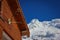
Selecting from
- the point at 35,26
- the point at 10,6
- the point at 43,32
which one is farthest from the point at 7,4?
the point at 35,26

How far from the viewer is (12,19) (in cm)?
718

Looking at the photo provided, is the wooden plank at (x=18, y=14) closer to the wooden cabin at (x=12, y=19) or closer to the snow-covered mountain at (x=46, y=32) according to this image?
the wooden cabin at (x=12, y=19)

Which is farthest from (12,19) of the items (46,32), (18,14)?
(46,32)

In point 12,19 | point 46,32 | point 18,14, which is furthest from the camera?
point 46,32

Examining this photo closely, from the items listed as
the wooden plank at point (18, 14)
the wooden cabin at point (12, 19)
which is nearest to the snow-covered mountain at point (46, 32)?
the wooden plank at point (18, 14)

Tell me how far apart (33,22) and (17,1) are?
85180mm

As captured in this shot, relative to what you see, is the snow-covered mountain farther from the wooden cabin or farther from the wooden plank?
the wooden cabin

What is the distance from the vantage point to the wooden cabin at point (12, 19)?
5835mm

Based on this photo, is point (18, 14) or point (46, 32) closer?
point (18, 14)

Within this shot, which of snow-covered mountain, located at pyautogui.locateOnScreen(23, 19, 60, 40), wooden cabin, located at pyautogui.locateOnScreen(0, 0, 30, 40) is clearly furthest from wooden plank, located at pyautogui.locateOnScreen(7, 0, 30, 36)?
snow-covered mountain, located at pyautogui.locateOnScreen(23, 19, 60, 40)

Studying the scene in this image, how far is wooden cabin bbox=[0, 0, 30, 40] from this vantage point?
583 centimetres

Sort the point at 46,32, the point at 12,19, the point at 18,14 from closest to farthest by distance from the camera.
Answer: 1. the point at 12,19
2. the point at 18,14
3. the point at 46,32

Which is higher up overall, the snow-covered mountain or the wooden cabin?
the snow-covered mountain

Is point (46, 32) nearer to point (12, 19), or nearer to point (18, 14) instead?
point (18, 14)
